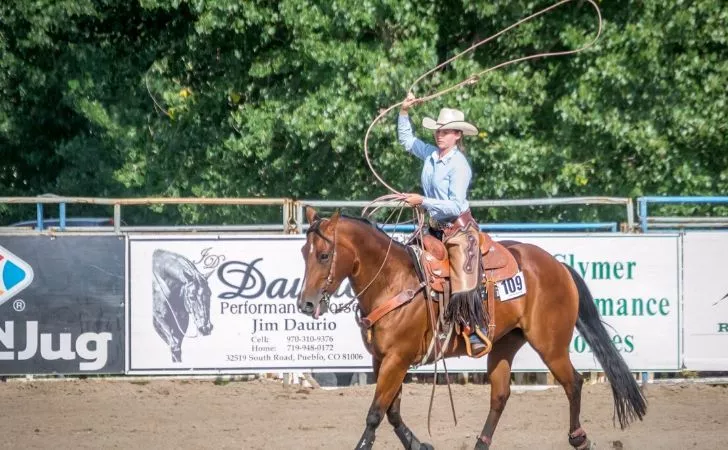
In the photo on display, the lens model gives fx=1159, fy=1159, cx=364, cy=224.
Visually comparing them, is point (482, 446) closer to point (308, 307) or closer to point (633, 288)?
point (308, 307)

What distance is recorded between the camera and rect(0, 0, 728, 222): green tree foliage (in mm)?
14047

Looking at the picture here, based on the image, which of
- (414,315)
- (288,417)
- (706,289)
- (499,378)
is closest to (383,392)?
(414,315)

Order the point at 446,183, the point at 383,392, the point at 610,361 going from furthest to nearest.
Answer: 1. the point at 610,361
2. the point at 446,183
3. the point at 383,392

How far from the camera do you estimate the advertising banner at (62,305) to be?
12.0 m

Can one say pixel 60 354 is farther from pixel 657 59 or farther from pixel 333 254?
pixel 657 59

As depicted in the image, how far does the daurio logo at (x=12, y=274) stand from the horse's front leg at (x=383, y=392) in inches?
211

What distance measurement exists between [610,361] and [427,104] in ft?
19.1

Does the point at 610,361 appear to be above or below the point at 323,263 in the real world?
below

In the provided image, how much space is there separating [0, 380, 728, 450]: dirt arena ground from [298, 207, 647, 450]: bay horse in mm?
860

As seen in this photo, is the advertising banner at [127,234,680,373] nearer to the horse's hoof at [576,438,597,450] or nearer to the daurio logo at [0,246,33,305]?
the daurio logo at [0,246,33,305]

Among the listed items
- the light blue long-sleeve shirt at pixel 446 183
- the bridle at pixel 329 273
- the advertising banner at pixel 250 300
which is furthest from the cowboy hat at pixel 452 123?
the advertising banner at pixel 250 300

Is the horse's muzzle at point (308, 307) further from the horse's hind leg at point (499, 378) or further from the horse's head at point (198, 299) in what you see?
the horse's head at point (198, 299)

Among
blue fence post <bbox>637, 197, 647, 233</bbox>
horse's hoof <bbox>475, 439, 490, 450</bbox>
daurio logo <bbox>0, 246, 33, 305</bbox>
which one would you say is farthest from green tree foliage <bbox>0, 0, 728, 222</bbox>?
horse's hoof <bbox>475, 439, 490, 450</bbox>

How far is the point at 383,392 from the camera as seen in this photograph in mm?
7852
